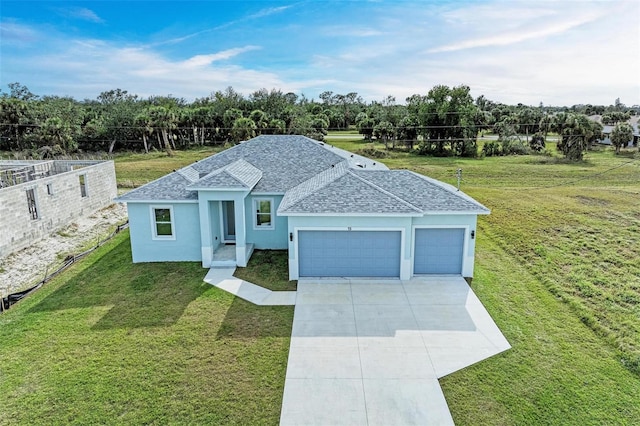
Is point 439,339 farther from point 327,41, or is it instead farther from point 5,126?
point 5,126

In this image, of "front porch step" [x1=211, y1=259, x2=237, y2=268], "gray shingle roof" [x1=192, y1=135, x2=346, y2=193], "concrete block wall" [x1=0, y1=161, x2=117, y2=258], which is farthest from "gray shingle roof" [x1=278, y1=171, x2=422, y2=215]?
"concrete block wall" [x1=0, y1=161, x2=117, y2=258]

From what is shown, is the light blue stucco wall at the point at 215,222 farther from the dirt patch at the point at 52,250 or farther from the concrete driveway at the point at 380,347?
the dirt patch at the point at 52,250

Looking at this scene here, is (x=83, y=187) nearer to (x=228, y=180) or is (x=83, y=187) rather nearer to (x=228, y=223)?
(x=228, y=223)

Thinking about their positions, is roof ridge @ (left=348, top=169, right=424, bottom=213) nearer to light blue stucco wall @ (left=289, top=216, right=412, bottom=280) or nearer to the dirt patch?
light blue stucco wall @ (left=289, top=216, right=412, bottom=280)

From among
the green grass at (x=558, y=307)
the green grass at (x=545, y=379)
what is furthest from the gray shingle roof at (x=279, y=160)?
the green grass at (x=545, y=379)

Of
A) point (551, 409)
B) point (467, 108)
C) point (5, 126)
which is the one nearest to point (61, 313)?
point (551, 409)
